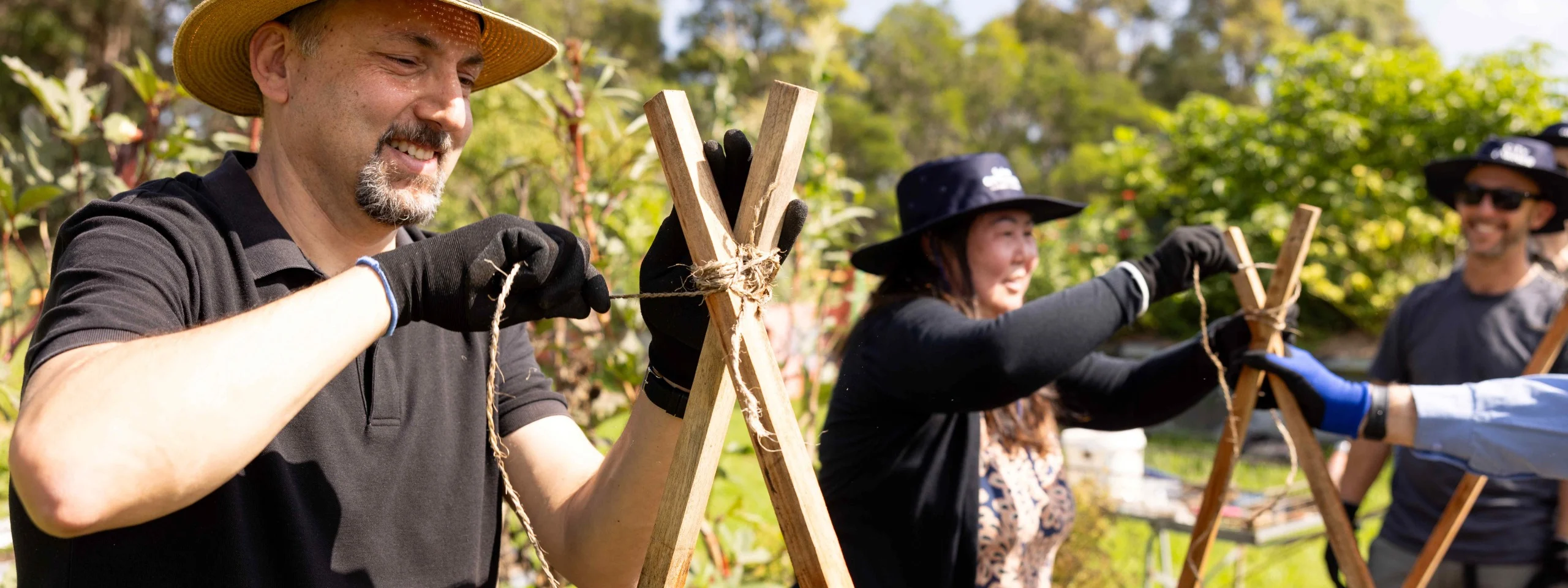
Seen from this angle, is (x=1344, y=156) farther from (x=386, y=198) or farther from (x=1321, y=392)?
(x=386, y=198)

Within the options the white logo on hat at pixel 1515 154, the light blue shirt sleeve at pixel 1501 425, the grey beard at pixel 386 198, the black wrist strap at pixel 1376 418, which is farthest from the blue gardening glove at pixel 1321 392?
the grey beard at pixel 386 198

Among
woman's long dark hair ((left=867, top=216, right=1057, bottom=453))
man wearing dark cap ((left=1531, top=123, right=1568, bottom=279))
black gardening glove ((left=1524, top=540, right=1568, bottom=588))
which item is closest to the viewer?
woman's long dark hair ((left=867, top=216, right=1057, bottom=453))

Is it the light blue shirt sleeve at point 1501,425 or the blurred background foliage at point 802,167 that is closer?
the light blue shirt sleeve at point 1501,425

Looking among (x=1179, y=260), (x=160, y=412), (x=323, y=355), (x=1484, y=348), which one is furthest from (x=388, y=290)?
(x=1484, y=348)

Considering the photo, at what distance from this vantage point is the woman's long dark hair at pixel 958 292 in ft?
8.07

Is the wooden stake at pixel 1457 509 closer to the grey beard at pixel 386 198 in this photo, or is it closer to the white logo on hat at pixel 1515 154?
the white logo on hat at pixel 1515 154

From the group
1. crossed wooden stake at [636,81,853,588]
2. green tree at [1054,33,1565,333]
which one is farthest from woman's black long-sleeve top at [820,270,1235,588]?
green tree at [1054,33,1565,333]

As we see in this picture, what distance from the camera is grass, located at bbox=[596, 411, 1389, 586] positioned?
8.93 ft

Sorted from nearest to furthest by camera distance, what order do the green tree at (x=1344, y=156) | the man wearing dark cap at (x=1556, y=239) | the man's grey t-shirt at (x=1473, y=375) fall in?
the man's grey t-shirt at (x=1473, y=375) < the man wearing dark cap at (x=1556, y=239) < the green tree at (x=1344, y=156)

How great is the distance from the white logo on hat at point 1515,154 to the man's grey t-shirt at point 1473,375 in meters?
0.35

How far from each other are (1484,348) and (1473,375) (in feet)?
0.28

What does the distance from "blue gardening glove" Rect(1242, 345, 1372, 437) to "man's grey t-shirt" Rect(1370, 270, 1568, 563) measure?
3.63 ft

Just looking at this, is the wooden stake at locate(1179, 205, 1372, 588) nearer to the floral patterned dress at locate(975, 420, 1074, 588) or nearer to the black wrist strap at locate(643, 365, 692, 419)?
the floral patterned dress at locate(975, 420, 1074, 588)

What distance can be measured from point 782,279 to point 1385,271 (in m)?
6.81
